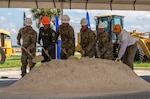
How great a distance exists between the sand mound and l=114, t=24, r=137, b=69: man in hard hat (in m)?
2.03

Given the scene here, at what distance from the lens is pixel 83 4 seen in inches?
580

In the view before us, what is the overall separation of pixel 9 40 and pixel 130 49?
1779 centimetres

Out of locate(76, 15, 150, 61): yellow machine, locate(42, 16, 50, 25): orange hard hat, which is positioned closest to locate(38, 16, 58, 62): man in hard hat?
locate(42, 16, 50, 25): orange hard hat

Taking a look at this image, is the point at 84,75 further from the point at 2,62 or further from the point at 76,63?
the point at 2,62

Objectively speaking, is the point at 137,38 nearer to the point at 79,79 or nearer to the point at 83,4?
the point at 83,4

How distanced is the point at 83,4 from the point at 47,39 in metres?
3.86

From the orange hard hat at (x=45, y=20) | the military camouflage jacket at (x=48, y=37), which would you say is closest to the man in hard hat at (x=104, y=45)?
the military camouflage jacket at (x=48, y=37)

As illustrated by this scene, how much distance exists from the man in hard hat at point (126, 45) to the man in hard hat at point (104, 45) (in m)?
0.60

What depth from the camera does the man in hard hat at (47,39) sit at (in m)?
11.1

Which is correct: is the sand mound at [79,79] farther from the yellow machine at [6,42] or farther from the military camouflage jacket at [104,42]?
the yellow machine at [6,42]

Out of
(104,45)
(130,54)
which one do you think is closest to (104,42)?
(104,45)

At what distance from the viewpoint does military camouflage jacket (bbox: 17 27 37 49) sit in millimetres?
11281

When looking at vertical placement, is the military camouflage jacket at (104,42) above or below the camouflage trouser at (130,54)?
above

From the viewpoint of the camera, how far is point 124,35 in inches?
428
